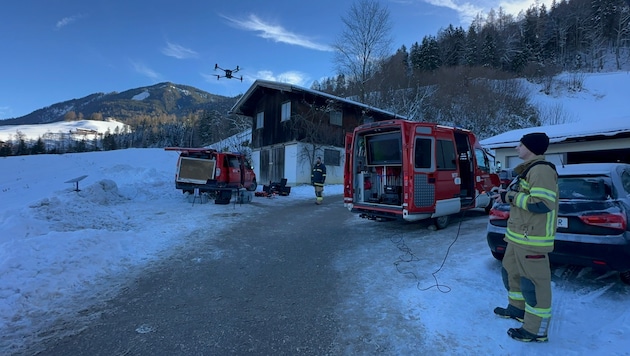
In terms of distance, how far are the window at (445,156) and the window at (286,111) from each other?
15783mm

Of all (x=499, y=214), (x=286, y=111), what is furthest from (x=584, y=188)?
(x=286, y=111)

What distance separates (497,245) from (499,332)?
1734 mm

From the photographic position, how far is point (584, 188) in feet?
14.0

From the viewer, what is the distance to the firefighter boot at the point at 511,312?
→ 3354 millimetres

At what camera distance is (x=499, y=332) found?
3205 millimetres

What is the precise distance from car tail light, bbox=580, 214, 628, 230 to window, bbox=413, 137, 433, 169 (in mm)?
3729

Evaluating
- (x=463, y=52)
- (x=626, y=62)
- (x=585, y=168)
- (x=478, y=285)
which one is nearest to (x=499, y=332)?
(x=478, y=285)

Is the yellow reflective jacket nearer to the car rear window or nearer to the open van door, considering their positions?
the car rear window

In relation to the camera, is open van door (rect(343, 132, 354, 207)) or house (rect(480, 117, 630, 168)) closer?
open van door (rect(343, 132, 354, 207))

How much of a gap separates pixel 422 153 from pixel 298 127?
15.6 metres

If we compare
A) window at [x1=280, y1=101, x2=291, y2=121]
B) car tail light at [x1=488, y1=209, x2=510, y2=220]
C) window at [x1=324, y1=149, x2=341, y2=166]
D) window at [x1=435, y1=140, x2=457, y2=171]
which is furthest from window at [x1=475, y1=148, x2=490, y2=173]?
window at [x1=280, y1=101, x2=291, y2=121]

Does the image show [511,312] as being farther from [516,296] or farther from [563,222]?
[563,222]

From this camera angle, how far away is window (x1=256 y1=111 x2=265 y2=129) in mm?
26288

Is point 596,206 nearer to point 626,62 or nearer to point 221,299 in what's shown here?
point 221,299
